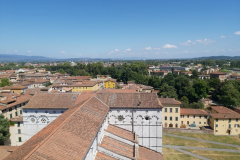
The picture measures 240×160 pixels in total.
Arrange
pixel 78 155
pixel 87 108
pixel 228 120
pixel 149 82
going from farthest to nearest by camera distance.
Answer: pixel 149 82, pixel 228 120, pixel 87 108, pixel 78 155

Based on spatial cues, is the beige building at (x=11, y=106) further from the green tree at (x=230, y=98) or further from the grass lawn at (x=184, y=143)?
the green tree at (x=230, y=98)

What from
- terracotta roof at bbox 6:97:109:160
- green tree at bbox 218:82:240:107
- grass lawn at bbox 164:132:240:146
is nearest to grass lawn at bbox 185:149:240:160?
grass lawn at bbox 164:132:240:146

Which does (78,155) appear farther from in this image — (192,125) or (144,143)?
(192,125)

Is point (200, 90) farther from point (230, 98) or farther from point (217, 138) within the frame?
point (217, 138)

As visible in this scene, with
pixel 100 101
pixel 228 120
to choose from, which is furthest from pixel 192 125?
pixel 100 101

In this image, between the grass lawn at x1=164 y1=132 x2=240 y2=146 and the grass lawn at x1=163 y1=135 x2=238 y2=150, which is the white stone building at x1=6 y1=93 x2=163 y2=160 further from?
the grass lawn at x1=164 y1=132 x2=240 y2=146

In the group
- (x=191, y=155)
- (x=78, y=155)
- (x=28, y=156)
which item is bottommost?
(x=191, y=155)

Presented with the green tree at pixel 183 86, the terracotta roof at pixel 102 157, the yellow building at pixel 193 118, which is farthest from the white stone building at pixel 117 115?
the green tree at pixel 183 86

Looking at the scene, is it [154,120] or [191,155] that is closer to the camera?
[154,120]
